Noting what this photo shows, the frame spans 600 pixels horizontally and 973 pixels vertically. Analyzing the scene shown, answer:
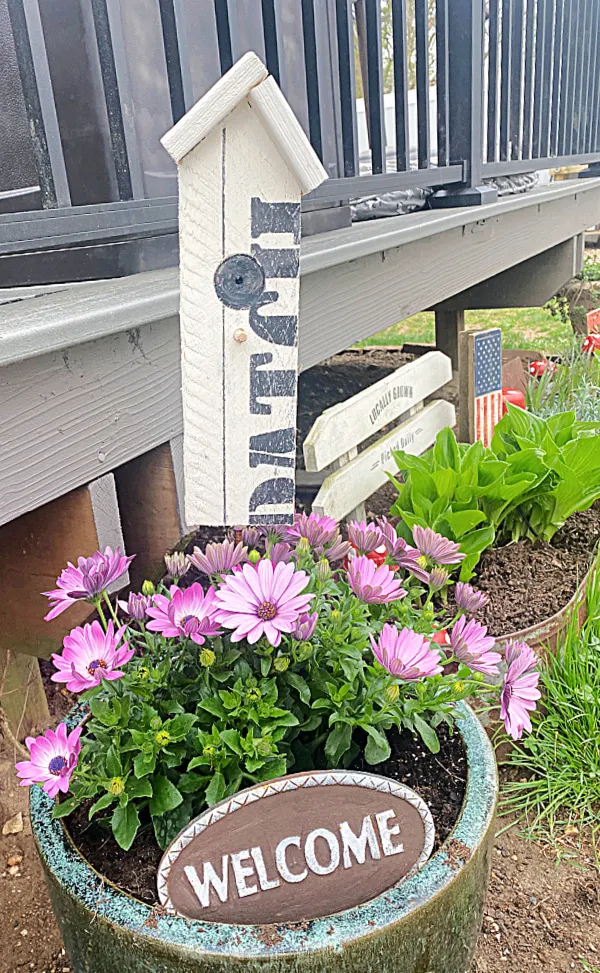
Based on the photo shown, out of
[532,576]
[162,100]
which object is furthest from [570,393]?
[162,100]

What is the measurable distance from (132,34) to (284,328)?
0.92 m

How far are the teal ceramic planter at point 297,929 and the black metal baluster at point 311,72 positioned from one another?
1.47 m

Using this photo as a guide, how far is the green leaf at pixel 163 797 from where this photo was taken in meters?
0.76

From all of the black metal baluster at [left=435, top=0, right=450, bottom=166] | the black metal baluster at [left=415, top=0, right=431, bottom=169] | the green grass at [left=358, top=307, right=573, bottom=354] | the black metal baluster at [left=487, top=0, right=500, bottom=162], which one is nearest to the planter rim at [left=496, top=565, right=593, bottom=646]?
the black metal baluster at [left=415, top=0, right=431, bottom=169]

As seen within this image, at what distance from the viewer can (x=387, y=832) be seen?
0.75 m

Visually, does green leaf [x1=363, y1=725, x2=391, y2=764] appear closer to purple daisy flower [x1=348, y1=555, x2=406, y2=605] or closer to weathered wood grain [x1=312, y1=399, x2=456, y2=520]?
purple daisy flower [x1=348, y1=555, x2=406, y2=605]

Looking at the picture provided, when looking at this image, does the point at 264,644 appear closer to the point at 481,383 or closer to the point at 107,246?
the point at 107,246

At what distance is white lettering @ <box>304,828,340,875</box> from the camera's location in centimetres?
73

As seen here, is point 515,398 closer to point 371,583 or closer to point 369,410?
point 369,410

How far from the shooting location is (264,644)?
80 cm

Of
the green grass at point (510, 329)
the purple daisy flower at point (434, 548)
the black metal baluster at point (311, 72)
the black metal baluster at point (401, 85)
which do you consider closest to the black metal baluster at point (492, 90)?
the black metal baluster at point (401, 85)

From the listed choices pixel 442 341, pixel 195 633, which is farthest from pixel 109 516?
pixel 442 341

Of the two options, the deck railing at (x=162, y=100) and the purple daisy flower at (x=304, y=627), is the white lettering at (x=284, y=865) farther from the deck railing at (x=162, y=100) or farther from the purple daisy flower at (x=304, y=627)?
the deck railing at (x=162, y=100)

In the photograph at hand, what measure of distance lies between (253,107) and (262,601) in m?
0.46
